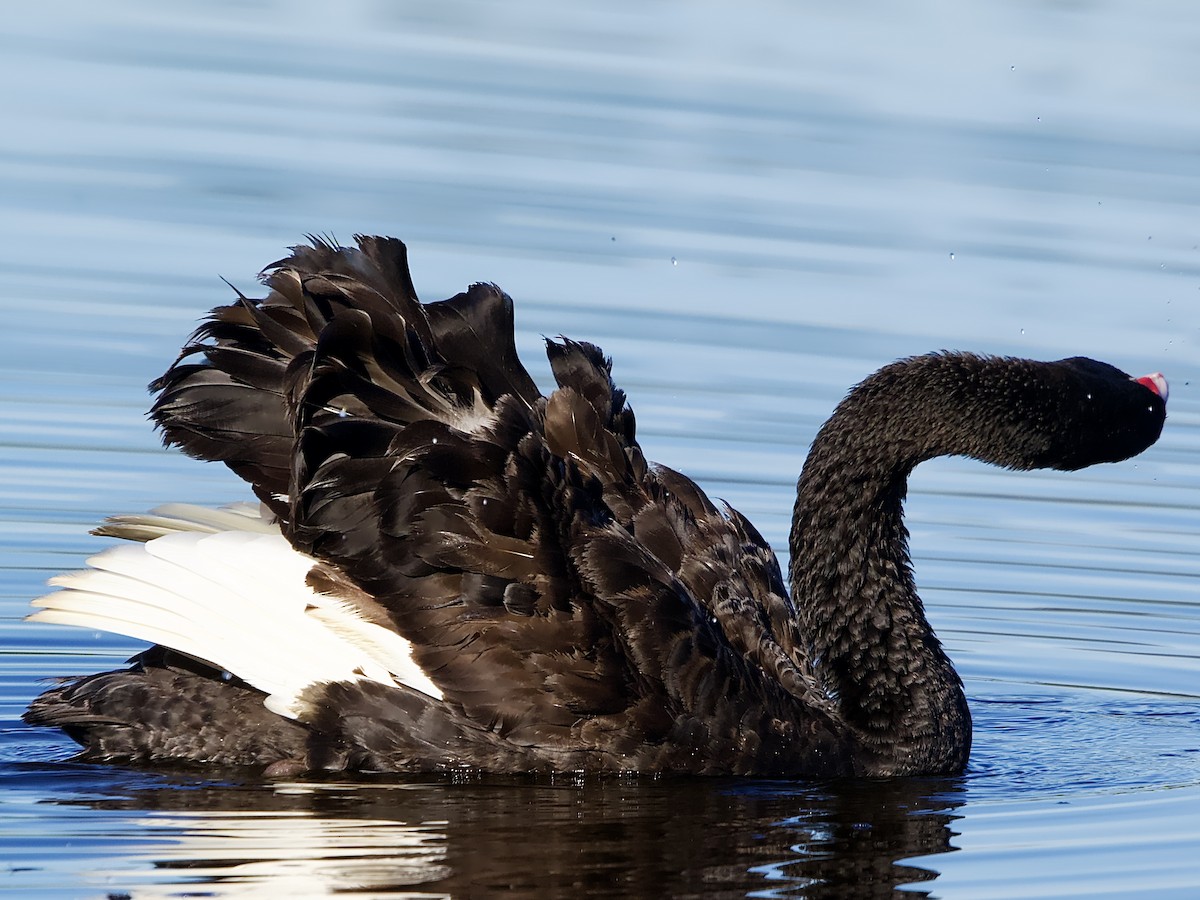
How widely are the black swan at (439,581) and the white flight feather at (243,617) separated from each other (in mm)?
10

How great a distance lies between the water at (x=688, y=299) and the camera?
778 cm

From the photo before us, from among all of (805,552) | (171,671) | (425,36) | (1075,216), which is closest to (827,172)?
(1075,216)

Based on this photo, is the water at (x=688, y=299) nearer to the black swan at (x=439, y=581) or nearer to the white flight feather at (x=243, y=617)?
the black swan at (x=439, y=581)

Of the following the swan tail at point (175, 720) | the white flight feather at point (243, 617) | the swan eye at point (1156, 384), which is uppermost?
the swan eye at point (1156, 384)

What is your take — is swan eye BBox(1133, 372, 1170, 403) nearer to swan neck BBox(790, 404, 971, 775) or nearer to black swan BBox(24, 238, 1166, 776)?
black swan BBox(24, 238, 1166, 776)

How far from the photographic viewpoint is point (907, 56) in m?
20.7

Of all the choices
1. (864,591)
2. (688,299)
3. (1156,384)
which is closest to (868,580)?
(864,591)

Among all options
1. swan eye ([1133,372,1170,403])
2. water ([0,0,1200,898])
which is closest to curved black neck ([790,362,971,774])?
water ([0,0,1200,898])

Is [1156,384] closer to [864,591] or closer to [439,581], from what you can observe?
[864,591]

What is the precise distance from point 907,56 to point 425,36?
440cm

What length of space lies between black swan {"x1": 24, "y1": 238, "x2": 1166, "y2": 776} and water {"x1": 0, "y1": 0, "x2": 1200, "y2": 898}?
209 millimetres

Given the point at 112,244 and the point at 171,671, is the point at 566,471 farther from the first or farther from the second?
the point at 112,244

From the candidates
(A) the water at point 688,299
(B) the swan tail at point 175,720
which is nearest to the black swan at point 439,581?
(B) the swan tail at point 175,720

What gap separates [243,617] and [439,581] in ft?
2.41
